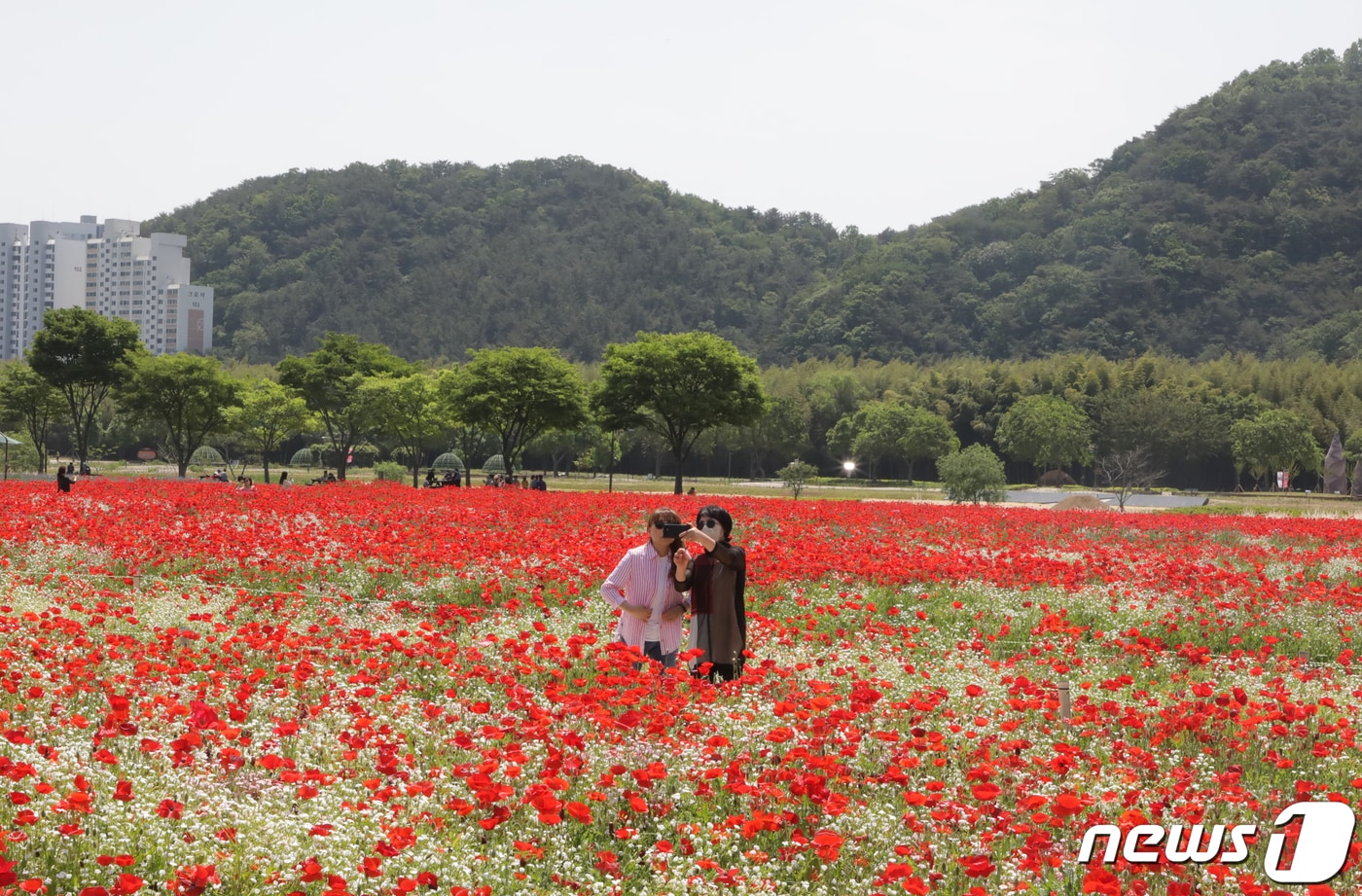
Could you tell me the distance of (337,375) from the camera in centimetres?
7775

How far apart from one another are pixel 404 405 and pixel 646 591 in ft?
207

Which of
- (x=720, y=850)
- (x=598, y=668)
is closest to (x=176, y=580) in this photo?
(x=598, y=668)

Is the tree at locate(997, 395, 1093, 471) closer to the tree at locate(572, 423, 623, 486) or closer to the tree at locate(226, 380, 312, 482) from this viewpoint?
the tree at locate(572, 423, 623, 486)

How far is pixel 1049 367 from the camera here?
4562 inches

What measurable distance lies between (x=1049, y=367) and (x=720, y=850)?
4545 inches

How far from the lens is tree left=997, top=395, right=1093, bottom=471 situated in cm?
9694

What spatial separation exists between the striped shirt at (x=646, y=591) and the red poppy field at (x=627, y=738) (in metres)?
0.44

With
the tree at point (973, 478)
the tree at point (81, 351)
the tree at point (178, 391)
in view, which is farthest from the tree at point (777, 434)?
the tree at point (973, 478)

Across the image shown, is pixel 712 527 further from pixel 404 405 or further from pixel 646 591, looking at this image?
pixel 404 405

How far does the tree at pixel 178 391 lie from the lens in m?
68.2

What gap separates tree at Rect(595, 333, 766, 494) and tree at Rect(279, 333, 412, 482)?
61.5 feet

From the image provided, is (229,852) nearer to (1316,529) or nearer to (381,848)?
(381,848)

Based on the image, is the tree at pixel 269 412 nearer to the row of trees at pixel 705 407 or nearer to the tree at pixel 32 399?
the row of trees at pixel 705 407

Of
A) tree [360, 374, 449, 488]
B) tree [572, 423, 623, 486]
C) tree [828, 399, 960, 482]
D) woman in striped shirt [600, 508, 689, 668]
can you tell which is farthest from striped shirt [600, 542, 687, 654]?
tree [572, 423, 623, 486]
